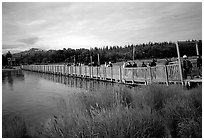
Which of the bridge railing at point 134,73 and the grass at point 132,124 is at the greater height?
the bridge railing at point 134,73

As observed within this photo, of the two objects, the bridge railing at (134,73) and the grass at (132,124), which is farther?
the bridge railing at (134,73)

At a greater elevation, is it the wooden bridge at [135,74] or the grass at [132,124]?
the wooden bridge at [135,74]

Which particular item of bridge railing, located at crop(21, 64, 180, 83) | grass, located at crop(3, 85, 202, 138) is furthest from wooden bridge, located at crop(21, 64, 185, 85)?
grass, located at crop(3, 85, 202, 138)

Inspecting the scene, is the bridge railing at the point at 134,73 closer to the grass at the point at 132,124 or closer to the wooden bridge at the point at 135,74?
the wooden bridge at the point at 135,74

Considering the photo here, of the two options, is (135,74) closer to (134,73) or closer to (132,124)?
(134,73)

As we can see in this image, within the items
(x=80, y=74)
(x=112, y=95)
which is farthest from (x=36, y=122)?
(x=80, y=74)

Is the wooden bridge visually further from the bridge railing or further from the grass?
the grass

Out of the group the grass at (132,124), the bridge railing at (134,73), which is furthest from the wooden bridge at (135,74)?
the grass at (132,124)

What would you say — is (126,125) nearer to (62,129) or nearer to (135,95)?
(62,129)

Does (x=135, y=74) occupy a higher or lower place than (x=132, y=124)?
higher

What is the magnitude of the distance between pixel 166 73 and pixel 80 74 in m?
14.2

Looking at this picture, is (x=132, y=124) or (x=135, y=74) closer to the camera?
(x=132, y=124)

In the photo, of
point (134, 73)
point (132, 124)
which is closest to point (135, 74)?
point (134, 73)

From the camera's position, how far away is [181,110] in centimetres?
426
